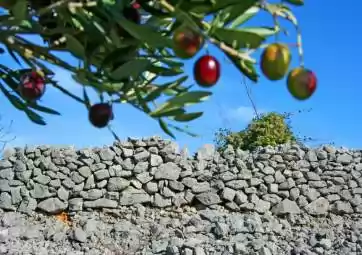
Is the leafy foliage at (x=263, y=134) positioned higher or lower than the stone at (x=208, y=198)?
higher

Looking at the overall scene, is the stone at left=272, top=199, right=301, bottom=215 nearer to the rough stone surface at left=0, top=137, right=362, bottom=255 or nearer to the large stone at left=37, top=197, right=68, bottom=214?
the rough stone surface at left=0, top=137, right=362, bottom=255

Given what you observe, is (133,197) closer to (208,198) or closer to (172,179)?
(172,179)

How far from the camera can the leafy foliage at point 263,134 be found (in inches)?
512

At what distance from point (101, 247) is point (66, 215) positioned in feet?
4.66

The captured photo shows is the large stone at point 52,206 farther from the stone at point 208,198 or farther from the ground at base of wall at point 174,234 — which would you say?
the stone at point 208,198

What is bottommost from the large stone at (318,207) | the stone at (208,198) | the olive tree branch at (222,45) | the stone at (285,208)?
the olive tree branch at (222,45)

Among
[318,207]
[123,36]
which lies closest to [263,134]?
[318,207]

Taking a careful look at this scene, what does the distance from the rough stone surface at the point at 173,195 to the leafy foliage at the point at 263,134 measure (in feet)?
4.05

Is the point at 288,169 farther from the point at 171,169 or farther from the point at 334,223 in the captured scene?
the point at 171,169

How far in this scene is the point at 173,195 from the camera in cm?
1088

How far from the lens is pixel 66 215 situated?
10797 millimetres

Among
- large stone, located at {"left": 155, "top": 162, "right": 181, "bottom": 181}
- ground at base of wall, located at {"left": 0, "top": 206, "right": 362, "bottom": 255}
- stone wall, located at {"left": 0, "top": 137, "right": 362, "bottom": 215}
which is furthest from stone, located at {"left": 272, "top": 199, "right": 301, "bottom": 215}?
large stone, located at {"left": 155, "top": 162, "right": 181, "bottom": 181}

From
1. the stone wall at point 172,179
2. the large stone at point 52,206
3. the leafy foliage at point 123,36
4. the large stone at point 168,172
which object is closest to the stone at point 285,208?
the stone wall at point 172,179

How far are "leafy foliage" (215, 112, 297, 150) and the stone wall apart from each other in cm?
133
